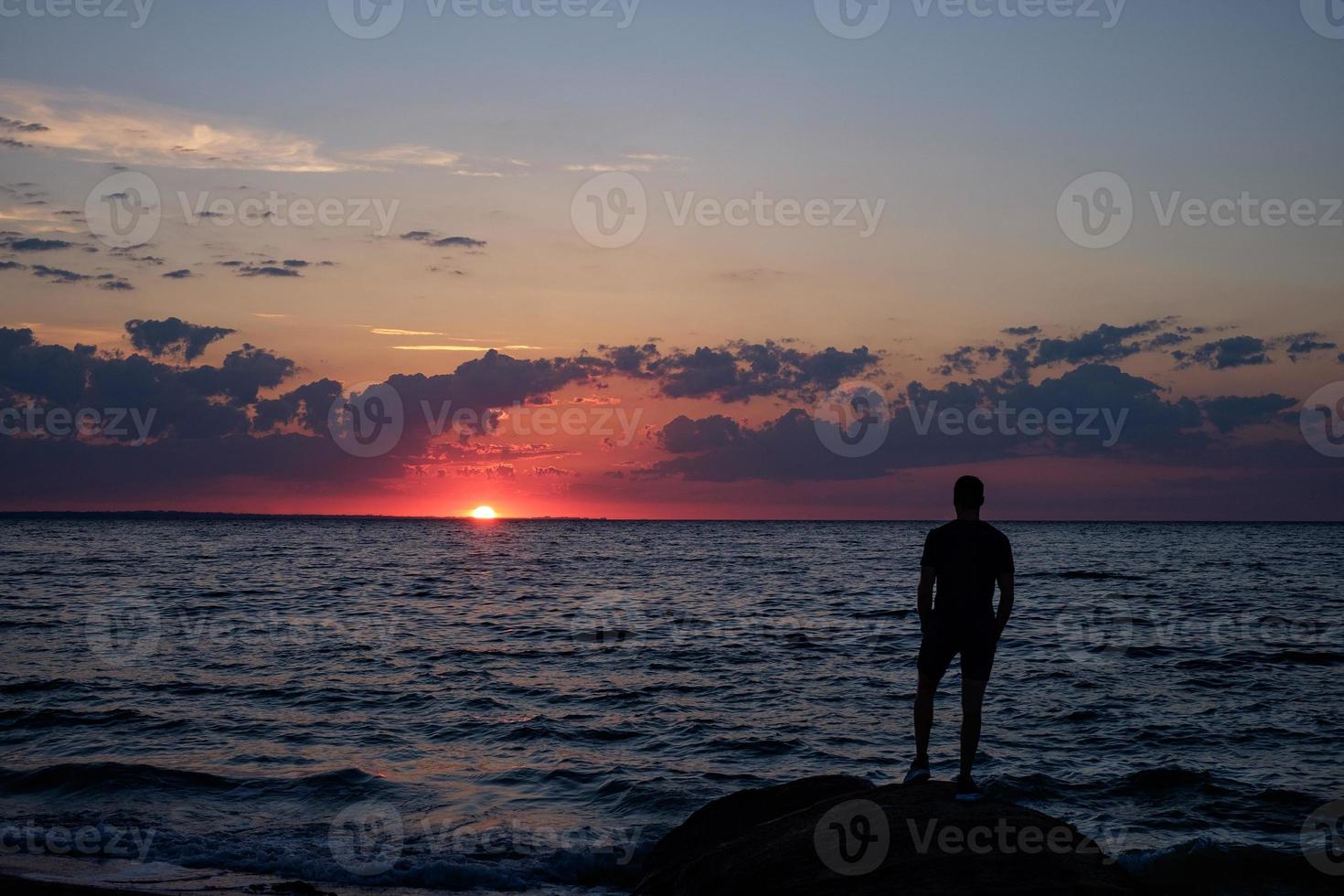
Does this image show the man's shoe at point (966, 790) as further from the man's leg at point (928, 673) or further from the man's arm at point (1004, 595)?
the man's arm at point (1004, 595)

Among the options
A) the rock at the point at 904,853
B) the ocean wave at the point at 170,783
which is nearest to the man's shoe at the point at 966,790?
the rock at the point at 904,853

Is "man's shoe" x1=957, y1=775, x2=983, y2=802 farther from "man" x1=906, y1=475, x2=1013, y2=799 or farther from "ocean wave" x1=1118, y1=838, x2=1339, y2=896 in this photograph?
"ocean wave" x1=1118, y1=838, x2=1339, y2=896

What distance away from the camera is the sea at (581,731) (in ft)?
38.6

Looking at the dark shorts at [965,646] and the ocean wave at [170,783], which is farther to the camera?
the ocean wave at [170,783]

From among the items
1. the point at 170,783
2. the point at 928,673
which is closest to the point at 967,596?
the point at 928,673

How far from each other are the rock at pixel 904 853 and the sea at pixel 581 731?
9.87 feet

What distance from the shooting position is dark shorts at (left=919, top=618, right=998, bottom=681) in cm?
864

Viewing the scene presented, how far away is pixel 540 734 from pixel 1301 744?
1269cm

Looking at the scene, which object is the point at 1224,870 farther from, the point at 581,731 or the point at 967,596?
the point at 581,731

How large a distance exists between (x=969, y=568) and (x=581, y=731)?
1050 centimetres

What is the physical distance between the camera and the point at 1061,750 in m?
15.9

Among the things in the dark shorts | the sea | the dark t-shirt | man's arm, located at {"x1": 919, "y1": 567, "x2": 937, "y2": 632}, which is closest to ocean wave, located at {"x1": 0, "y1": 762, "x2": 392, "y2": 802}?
the sea

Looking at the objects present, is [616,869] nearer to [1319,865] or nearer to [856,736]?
[856,736]

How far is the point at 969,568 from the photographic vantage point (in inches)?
340
